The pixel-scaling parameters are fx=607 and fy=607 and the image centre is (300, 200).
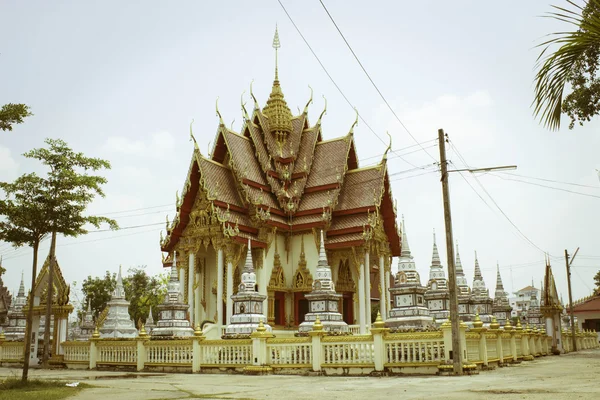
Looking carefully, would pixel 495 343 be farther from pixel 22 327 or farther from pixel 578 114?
pixel 22 327

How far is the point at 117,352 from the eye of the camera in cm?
2078

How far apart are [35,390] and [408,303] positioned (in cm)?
1048

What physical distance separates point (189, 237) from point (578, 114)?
20230 mm

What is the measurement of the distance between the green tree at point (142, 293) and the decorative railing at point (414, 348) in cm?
3324

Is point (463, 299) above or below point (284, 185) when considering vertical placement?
below

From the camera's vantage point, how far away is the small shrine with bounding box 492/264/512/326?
31625 millimetres

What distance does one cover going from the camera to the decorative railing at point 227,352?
17484mm

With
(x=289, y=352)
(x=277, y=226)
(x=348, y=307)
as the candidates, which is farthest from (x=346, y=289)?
(x=289, y=352)

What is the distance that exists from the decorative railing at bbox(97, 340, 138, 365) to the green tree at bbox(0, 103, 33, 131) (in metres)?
10.4

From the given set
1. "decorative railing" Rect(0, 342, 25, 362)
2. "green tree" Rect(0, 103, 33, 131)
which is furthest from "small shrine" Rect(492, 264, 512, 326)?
"green tree" Rect(0, 103, 33, 131)

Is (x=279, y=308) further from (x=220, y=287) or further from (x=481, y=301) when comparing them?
(x=481, y=301)

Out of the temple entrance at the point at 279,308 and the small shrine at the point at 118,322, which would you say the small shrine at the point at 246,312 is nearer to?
the small shrine at the point at 118,322

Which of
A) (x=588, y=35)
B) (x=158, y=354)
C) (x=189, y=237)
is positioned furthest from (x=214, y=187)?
(x=588, y=35)

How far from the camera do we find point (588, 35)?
7.09 meters
